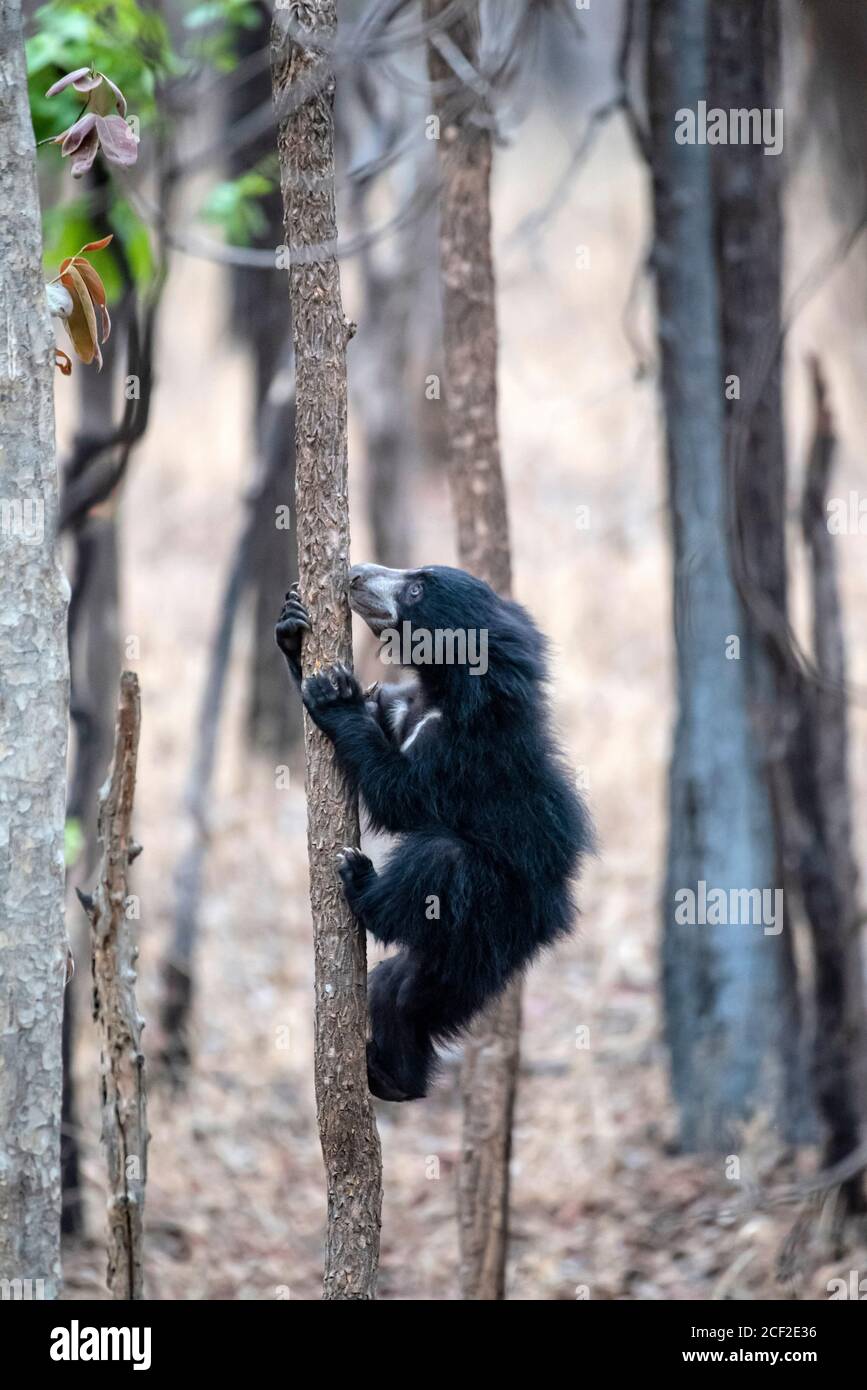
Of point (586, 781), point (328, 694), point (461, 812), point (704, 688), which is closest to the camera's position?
point (328, 694)

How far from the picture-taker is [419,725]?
15.9 ft

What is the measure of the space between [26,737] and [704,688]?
15.8ft

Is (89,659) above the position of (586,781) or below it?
above

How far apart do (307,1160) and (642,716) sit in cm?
560

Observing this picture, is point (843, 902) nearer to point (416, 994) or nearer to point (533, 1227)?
point (533, 1227)

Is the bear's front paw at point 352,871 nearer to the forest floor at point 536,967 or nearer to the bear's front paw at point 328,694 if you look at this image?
the bear's front paw at point 328,694

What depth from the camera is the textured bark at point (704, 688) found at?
25.4ft

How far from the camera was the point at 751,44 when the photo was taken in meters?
7.26

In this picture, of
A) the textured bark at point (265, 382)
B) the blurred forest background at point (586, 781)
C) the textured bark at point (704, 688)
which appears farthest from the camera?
the textured bark at point (265, 382)

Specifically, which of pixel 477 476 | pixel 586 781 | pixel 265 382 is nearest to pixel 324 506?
pixel 477 476

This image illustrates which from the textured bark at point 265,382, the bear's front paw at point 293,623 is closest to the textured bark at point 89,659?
the textured bark at point 265,382

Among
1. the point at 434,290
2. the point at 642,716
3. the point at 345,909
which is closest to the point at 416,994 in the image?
the point at 345,909

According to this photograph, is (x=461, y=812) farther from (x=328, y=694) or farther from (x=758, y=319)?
(x=758, y=319)

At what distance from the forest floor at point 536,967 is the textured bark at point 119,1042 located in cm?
185
